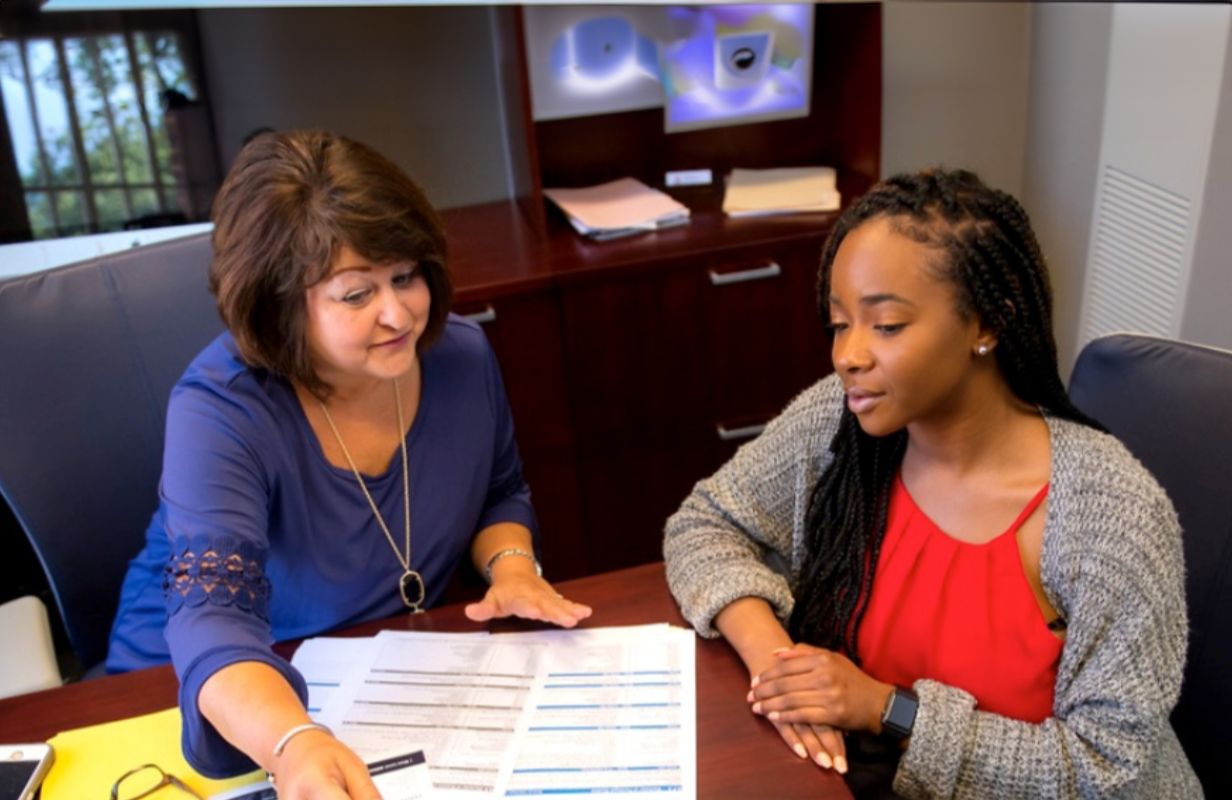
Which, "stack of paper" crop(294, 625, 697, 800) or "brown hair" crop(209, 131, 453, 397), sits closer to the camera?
"stack of paper" crop(294, 625, 697, 800)

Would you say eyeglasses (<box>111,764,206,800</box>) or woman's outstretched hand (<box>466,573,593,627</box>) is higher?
woman's outstretched hand (<box>466,573,593,627</box>)

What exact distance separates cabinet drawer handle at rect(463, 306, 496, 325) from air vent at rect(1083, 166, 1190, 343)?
1276mm

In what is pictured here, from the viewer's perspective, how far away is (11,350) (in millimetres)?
1574

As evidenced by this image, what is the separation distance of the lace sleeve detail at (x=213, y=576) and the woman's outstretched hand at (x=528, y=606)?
0.76 feet

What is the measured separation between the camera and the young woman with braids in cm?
109

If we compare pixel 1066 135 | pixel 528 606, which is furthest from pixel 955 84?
pixel 528 606

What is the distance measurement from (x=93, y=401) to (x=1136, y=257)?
1978 millimetres

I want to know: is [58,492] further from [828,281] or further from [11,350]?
[828,281]

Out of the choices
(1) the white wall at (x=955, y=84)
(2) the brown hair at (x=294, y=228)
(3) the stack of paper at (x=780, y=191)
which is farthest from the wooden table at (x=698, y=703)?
(1) the white wall at (x=955, y=84)

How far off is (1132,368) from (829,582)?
443 mm

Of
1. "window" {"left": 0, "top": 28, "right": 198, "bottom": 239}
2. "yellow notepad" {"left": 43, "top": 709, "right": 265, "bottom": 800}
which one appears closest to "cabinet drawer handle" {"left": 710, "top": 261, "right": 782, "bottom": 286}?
"window" {"left": 0, "top": 28, "right": 198, "bottom": 239}

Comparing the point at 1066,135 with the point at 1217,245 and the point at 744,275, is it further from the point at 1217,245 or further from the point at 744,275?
the point at 744,275

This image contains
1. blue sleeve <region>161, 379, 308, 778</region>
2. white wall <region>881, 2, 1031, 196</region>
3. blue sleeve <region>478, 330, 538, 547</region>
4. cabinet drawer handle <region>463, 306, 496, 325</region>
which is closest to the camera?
blue sleeve <region>161, 379, 308, 778</region>

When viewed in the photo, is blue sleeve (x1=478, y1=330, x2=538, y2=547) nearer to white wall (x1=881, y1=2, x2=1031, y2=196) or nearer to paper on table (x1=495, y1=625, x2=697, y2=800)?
paper on table (x1=495, y1=625, x2=697, y2=800)
